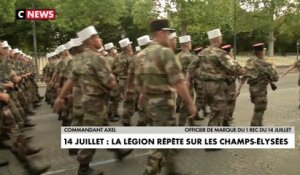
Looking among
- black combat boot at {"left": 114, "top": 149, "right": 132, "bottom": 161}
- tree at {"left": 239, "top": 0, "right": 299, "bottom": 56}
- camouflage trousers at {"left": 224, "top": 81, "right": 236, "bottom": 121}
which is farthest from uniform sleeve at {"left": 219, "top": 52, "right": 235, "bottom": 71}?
tree at {"left": 239, "top": 0, "right": 299, "bottom": 56}

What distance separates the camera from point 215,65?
24.8 ft

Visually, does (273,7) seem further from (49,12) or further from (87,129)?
(87,129)

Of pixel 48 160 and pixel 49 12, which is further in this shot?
pixel 49 12

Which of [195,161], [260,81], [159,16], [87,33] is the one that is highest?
[159,16]

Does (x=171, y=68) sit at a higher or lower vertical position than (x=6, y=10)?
lower

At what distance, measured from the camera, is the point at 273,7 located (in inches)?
1516

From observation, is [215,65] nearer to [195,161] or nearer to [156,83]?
[195,161]

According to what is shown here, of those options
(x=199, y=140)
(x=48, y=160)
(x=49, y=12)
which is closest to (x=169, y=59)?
(x=199, y=140)

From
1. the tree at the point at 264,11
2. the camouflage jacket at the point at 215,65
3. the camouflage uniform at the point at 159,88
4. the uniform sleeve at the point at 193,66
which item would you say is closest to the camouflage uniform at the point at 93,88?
the camouflage uniform at the point at 159,88

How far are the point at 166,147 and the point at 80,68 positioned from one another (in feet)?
5.61

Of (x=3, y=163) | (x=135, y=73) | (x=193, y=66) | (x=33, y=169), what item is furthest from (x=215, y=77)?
(x=3, y=163)

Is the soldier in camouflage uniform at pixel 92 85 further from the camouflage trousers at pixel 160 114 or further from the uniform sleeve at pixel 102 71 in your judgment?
the camouflage trousers at pixel 160 114

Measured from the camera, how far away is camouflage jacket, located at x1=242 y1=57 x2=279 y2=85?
27.3 feet

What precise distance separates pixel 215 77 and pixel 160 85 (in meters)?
2.51
